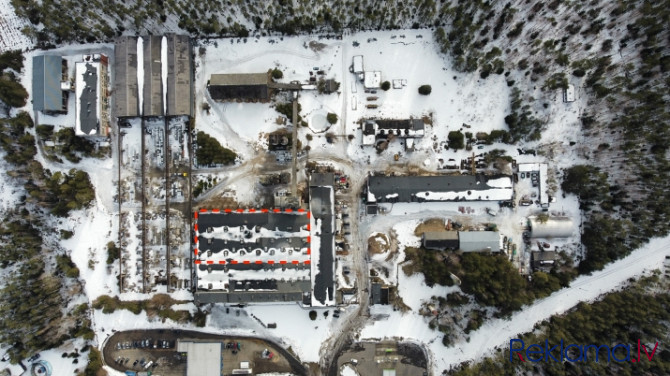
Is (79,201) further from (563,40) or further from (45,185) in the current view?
(563,40)

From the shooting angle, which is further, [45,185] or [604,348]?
[45,185]

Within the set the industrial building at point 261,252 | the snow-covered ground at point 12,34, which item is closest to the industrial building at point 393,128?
the industrial building at point 261,252

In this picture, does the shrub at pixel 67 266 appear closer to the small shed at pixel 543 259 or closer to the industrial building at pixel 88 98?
the industrial building at pixel 88 98

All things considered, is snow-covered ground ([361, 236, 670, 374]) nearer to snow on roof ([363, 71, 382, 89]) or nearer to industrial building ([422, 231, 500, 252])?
industrial building ([422, 231, 500, 252])

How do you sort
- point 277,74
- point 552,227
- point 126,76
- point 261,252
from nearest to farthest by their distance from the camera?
point 261,252 < point 552,227 < point 126,76 < point 277,74

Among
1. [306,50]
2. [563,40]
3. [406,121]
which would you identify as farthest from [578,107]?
[306,50]

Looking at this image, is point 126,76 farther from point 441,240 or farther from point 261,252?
point 441,240

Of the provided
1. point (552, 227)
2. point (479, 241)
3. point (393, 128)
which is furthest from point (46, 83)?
point (552, 227)
